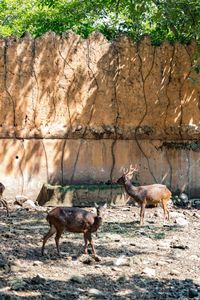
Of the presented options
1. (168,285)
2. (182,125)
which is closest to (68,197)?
(182,125)

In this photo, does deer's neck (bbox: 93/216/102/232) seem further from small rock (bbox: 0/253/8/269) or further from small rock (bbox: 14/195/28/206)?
small rock (bbox: 14/195/28/206)

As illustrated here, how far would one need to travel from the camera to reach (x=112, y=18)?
52.3ft

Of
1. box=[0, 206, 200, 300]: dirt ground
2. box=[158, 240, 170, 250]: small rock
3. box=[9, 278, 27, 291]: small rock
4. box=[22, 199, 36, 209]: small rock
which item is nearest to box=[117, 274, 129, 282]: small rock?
box=[0, 206, 200, 300]: dirt ground

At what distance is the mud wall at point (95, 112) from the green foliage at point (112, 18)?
1.97ft

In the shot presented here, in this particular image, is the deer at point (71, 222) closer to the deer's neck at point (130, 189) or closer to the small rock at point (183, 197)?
the deer's neck at point (130, 189)

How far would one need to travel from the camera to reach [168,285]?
5.43m

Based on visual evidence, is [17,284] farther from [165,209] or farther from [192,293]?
[165,209]

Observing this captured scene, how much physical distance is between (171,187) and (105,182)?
1.32 metres

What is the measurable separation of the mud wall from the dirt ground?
1869 millimetres

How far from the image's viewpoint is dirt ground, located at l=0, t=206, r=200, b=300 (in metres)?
5.16

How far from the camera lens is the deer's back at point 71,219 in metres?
6.13

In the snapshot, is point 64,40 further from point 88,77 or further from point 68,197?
point 68,197

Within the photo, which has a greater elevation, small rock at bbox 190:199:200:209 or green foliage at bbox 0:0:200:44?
green foliage at bbox 0:0:200:44

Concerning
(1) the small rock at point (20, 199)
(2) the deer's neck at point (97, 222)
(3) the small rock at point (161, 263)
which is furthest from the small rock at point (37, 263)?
(1) the small rock at point (20, 199)
